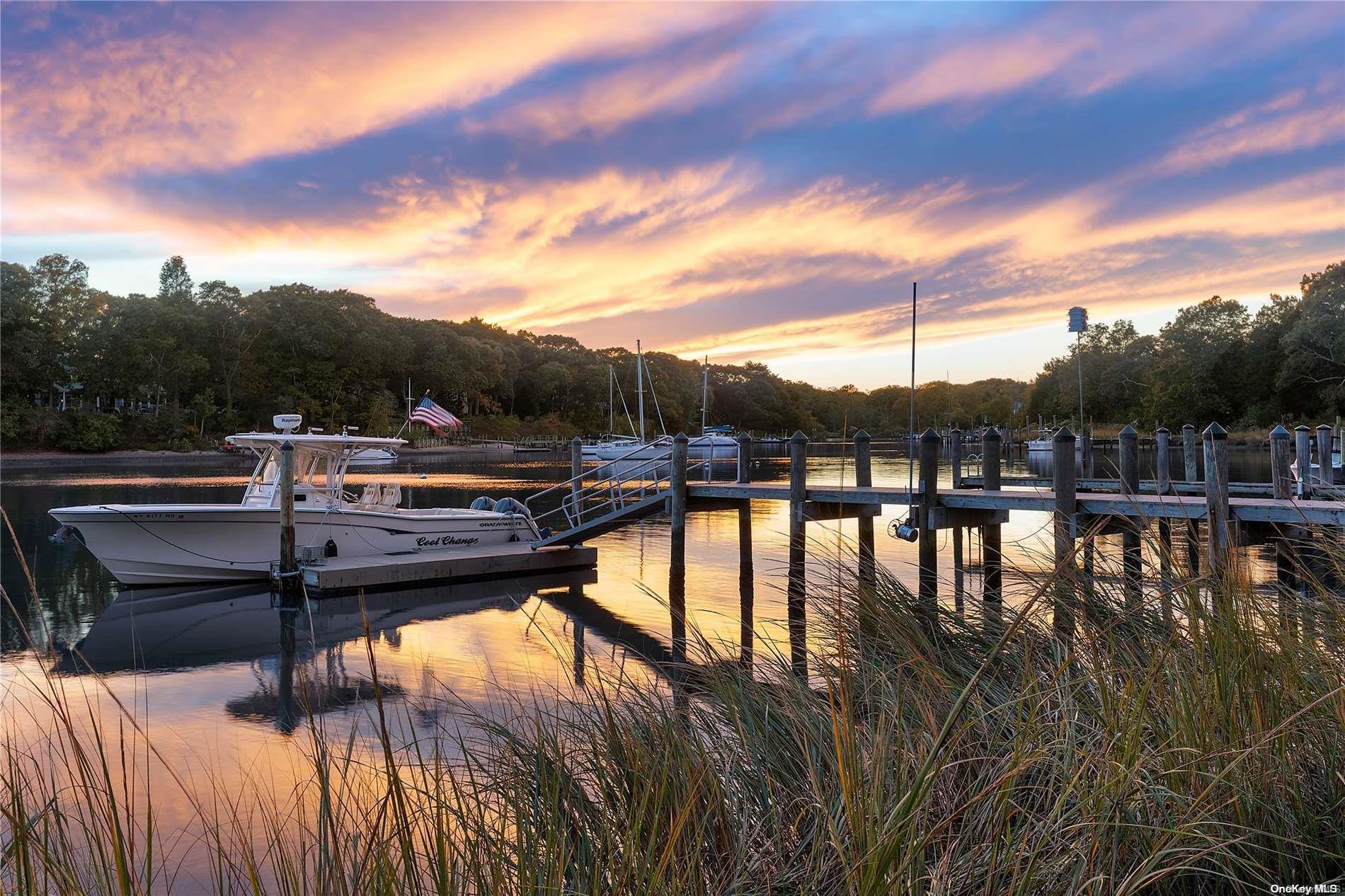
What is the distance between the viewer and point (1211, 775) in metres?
2.64

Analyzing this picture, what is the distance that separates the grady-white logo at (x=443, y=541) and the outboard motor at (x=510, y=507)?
839mm

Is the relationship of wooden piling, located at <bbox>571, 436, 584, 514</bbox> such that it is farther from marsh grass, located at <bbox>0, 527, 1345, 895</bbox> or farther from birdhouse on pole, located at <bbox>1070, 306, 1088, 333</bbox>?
birdhouse on pole, located at <bbox>1070, 306, 1088, 333</bbox>

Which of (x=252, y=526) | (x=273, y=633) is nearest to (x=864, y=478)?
(x=273, y=633)

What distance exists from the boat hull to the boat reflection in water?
1.15ft

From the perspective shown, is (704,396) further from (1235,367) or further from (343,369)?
(1235,367)

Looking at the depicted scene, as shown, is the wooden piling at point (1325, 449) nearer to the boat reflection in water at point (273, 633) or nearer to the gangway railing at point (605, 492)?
the gangway railing at point (605, 492)

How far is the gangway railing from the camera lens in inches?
638

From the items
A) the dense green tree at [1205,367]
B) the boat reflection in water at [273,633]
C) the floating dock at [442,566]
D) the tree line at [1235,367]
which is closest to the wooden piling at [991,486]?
the boat reflection in water at [273,633]

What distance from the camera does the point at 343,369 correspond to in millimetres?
79125

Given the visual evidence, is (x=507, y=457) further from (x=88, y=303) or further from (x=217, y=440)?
(x=88, y=303)

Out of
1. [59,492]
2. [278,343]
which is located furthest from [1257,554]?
[278,343]

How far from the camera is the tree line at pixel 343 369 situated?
205ft

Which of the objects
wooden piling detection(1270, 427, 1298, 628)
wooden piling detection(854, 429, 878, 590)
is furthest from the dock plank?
wooden piling detection(854, 429, 878, 590)

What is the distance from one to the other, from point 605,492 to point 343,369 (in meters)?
48.6
